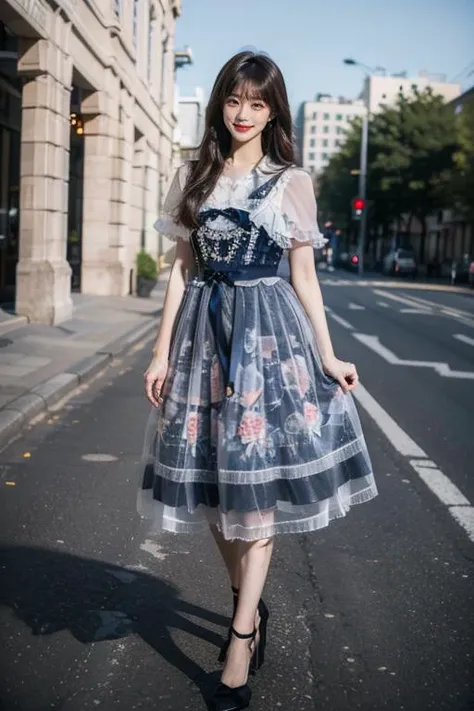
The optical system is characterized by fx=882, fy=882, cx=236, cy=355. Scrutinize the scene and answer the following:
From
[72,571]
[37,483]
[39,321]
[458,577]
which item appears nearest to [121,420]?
[37,483]

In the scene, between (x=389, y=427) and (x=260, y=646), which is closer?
(x=260, y=646)

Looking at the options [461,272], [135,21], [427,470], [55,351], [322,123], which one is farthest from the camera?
[322,123]

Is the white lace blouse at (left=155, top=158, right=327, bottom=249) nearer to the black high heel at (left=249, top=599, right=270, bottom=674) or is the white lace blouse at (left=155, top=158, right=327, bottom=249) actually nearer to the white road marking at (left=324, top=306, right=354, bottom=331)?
the black high heel at (left=249, top=599, right=270, bottom=674)

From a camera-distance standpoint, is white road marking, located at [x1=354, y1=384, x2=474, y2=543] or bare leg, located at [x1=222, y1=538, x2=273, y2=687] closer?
bare leg, located at [x1=222, y1=538, x2=273, y2=687]

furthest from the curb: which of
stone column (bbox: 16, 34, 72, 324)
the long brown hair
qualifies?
the long brown hair

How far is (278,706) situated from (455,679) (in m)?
0.66

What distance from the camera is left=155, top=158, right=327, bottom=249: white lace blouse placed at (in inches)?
113

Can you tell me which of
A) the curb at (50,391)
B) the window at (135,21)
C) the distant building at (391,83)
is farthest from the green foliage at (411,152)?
the distant building at (391,83)

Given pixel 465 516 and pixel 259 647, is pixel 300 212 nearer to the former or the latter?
pixel 259 647

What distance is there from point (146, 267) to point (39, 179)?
775 cm

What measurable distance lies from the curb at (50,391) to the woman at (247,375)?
12.6 ft

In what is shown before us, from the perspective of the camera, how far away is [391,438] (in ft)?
23.1

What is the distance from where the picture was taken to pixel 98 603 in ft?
11.9
